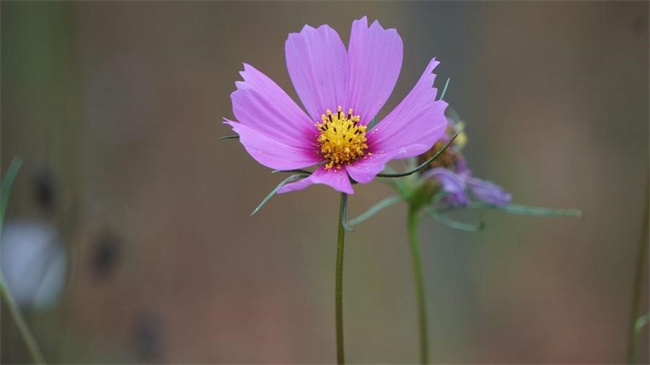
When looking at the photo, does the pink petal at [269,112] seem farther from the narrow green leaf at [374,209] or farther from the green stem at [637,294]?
the green stem at [637,294]

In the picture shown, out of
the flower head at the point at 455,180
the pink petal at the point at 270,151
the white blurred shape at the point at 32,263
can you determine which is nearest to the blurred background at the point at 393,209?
the white blurred shape at the point at 32,263

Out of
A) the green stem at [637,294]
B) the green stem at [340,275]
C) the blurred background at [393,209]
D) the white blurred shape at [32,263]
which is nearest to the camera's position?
the green stem at [340,275]

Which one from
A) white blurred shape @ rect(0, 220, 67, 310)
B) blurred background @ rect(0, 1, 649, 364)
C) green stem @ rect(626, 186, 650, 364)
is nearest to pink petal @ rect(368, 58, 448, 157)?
green stem @ rect(626, 186, 650, 364)

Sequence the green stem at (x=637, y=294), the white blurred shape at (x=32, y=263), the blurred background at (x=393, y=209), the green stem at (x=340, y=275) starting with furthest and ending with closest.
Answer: the blurred background at (x=393, y=209) → the white blurred shape at (x=32, y=263) → the green stem at (x=637, y=294) → the green stem at (x=340, y=275)

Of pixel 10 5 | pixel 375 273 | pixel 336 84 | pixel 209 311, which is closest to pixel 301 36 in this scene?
pixel 336 84

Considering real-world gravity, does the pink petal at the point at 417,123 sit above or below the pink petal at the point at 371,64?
below

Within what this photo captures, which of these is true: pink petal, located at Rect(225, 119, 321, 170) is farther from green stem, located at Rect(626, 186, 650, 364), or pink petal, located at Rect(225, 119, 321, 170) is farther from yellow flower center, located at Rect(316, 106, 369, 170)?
green stem, located at Rect(626, 186, 650, 364)

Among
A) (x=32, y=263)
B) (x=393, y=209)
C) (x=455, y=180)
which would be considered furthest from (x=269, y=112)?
(x=393, y=209)

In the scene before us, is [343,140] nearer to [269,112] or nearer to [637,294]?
[269,112]
